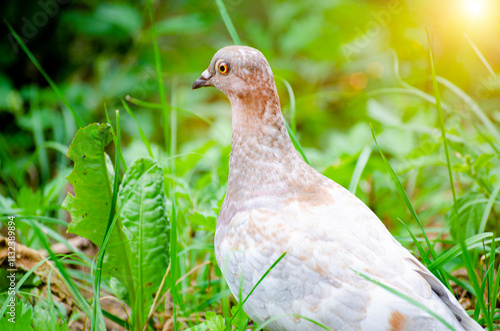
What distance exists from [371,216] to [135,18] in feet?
7.86

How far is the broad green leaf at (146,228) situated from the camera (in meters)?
1.73

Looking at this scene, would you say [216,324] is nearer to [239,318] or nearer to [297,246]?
[239,318]

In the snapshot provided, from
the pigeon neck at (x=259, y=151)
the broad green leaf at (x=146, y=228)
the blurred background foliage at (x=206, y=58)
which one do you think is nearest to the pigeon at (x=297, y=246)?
the pigeon neck at (x=259, y=151)

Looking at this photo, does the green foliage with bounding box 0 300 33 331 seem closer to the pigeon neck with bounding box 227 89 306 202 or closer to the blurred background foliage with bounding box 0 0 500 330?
the pigeon neck with bounding box 227 89 306 202

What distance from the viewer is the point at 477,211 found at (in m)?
1.87

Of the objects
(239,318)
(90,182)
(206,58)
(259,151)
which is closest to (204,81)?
(259,151)

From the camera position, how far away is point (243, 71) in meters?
1.58

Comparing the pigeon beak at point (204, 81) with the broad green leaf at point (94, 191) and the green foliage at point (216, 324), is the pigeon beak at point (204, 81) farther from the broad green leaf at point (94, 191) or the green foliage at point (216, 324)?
the green foliage at point (216, 324)

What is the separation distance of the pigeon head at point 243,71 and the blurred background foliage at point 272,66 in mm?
855

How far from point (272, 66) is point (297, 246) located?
2.37 m

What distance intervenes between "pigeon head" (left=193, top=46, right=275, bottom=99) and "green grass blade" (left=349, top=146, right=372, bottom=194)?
52 centimetres

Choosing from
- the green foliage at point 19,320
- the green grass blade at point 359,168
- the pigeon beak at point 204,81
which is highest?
the pigeon beak at point 204,81

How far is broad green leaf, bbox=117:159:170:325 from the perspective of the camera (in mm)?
1732

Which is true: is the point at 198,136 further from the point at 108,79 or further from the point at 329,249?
the point at 329,249
